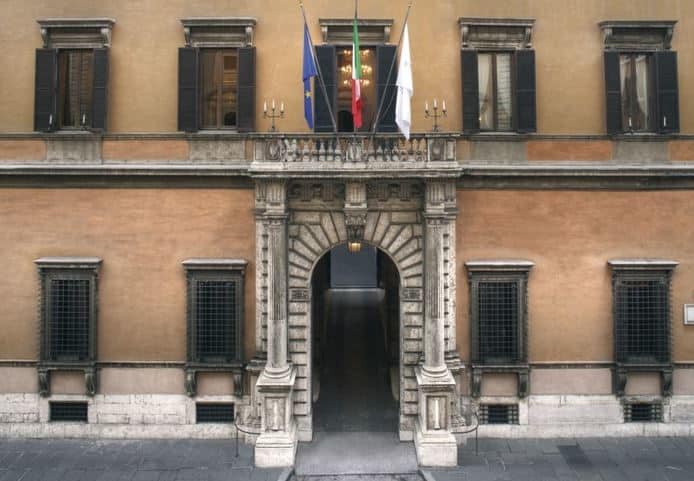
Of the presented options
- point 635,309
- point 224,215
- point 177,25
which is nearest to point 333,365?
point 224,215

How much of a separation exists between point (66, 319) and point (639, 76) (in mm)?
16720

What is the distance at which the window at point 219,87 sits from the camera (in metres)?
14.4

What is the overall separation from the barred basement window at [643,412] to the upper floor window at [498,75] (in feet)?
26.0

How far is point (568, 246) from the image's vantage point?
14125 mm

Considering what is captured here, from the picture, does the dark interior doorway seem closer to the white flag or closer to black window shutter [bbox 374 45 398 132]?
black window shutter [bbox 374 45 398 132]

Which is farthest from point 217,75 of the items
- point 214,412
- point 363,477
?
point 363,477

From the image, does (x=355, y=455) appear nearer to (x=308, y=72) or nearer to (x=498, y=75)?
(x=308, y=72)

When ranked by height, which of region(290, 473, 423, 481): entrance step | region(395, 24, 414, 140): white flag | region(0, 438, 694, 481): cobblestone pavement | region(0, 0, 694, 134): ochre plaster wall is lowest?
region(290, 473, 423, 481): entrance step

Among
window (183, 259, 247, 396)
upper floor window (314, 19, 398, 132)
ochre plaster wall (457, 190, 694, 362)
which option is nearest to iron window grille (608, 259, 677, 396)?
ochre plaster wall (457, 190, 694, 362)

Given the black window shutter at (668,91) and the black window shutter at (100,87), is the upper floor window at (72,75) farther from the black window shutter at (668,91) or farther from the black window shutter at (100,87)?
the black window shutter at (668,91)

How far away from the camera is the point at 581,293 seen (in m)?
14.1

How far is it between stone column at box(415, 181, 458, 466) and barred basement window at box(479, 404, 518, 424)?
1597 mm

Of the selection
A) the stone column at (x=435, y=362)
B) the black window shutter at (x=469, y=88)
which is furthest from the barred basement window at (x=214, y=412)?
the black window shutter at (x=469, y=88)

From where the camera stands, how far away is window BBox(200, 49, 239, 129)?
14.4 metres
